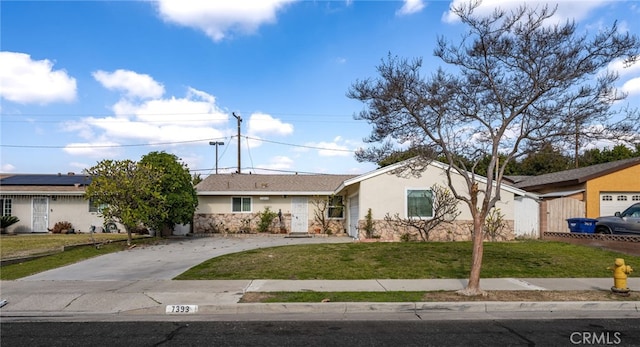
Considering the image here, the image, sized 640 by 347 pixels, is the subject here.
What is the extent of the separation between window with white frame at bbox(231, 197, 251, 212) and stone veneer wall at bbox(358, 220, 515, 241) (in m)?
8.34

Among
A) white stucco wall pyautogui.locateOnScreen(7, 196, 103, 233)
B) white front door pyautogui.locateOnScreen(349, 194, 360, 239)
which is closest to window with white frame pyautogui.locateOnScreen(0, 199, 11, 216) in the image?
white stucco wall pyautogui.locateOnScreen(7, 196, 103, 233)

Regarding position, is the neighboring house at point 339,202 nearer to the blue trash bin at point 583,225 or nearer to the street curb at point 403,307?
the blue trash bin at point 583,225

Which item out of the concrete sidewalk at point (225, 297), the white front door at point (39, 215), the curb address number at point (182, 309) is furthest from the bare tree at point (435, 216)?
the white front door at point (39, 215)

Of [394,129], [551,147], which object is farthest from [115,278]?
[551,147]

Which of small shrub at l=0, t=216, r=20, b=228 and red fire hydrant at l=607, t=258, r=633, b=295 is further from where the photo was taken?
small shrub at l=0, t=216, r=20, b=228

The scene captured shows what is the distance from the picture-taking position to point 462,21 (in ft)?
32.2

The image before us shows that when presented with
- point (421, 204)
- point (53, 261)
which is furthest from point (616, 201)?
point (53, 261)

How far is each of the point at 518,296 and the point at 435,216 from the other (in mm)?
10974

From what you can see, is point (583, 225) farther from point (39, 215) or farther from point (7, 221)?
point (7, 221)

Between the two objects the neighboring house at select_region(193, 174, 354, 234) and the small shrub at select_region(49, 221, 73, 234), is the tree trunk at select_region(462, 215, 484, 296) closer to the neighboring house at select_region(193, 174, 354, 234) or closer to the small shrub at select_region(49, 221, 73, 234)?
the neighboring house at select_region(193, 174, 354, 234)

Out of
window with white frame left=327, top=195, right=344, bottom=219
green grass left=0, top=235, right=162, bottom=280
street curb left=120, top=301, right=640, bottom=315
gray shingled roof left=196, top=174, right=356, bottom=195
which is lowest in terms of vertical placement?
street curb left=120, top=301, right=640, bottom=315

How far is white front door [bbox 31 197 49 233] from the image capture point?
26.4m

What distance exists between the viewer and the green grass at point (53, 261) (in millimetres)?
12305

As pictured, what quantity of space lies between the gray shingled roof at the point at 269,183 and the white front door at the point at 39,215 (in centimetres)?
871
